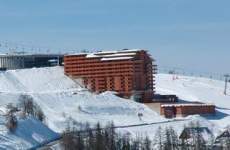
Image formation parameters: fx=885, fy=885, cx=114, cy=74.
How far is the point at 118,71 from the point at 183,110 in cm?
1450

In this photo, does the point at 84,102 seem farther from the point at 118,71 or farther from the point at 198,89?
the point at 198,89

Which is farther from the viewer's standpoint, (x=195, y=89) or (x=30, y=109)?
(x=195, y=89)

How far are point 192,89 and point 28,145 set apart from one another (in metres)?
54.1

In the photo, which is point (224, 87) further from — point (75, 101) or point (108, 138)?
point (108, 138)

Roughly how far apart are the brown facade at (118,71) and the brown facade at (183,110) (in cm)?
764

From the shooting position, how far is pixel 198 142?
229 ft

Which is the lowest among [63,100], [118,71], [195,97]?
[195,97]

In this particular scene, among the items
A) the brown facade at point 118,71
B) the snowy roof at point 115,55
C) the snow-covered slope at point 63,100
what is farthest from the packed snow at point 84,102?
the snowy roof at point 115,55

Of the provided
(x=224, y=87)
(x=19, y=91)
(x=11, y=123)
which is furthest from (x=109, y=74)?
(x=11, y=123)

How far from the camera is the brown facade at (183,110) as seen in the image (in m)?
99.4

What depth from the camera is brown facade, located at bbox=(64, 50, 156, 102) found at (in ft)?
359

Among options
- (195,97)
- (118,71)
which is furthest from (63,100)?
(195,97)

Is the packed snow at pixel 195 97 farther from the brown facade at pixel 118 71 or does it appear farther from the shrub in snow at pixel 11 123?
the shrub in snow at pixel 11 123

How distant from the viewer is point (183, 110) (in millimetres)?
99438
